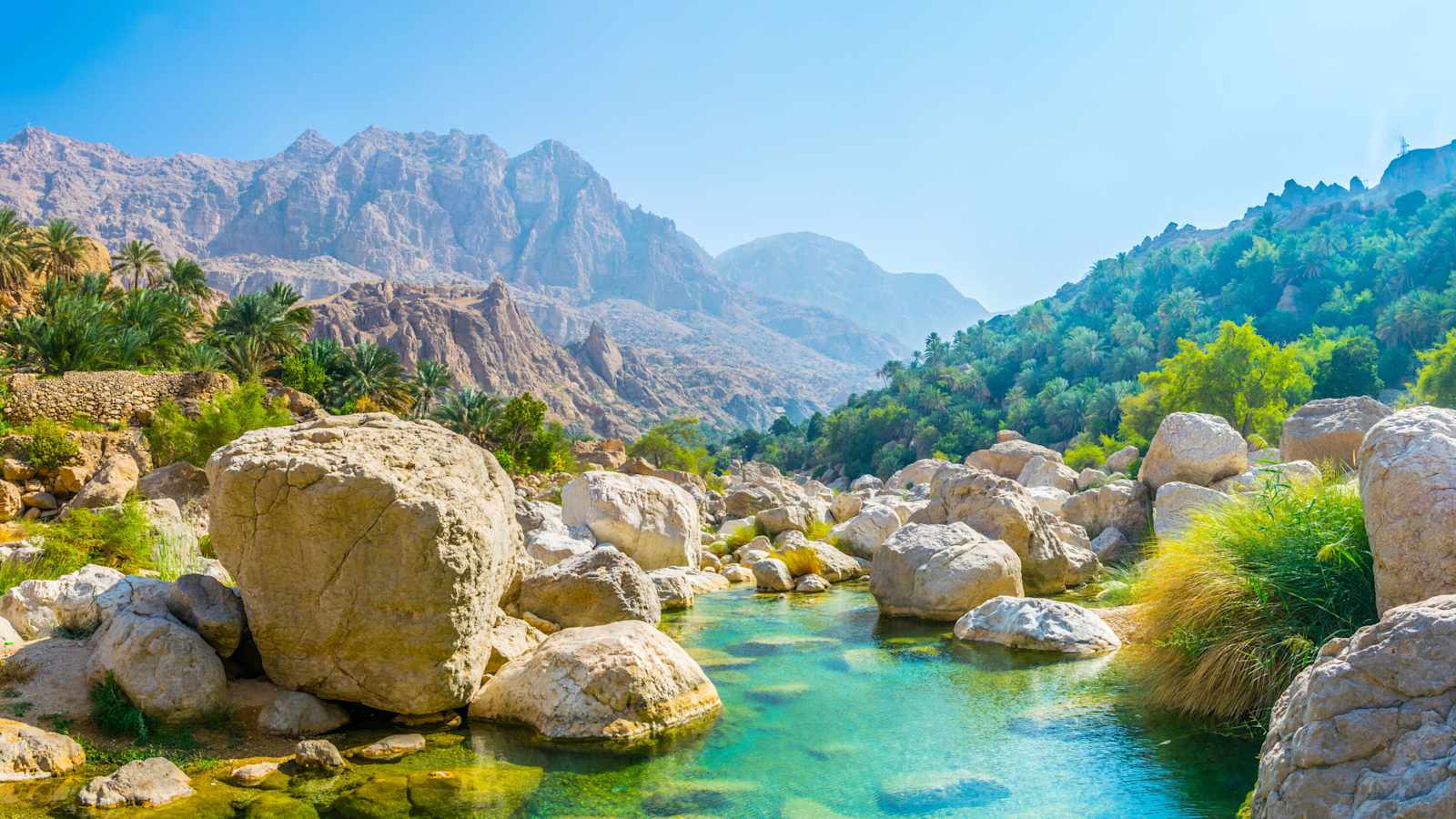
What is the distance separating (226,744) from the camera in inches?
299

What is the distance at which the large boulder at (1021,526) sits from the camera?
1617cm

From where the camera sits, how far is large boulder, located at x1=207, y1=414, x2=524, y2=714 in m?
7.98

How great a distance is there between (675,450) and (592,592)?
167ft

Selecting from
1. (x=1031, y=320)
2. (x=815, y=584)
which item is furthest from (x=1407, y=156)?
(x=815, y=584)

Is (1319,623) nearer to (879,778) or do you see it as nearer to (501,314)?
(879,778)

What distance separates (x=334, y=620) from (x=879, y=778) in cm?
522

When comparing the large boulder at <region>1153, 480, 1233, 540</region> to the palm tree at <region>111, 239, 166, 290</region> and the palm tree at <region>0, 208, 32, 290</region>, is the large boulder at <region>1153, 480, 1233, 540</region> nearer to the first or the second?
the palm tree at <region>0, 208, 32, 290</region>

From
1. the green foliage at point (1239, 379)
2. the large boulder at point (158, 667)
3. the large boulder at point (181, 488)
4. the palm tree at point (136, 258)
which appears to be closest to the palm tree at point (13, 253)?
the palm tree at point (136, 258)

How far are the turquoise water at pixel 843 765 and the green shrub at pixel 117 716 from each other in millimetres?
904

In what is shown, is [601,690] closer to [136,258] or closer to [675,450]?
[675,450]

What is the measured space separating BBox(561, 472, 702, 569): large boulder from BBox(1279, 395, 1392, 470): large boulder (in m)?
12.6

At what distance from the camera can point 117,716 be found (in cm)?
756

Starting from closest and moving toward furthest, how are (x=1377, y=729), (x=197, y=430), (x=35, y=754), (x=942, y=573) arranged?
(x=1377, y=729), (x=35, y=754), (x=942, y=573), (x=197, y=430)

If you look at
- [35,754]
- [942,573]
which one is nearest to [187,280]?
[942,573]
